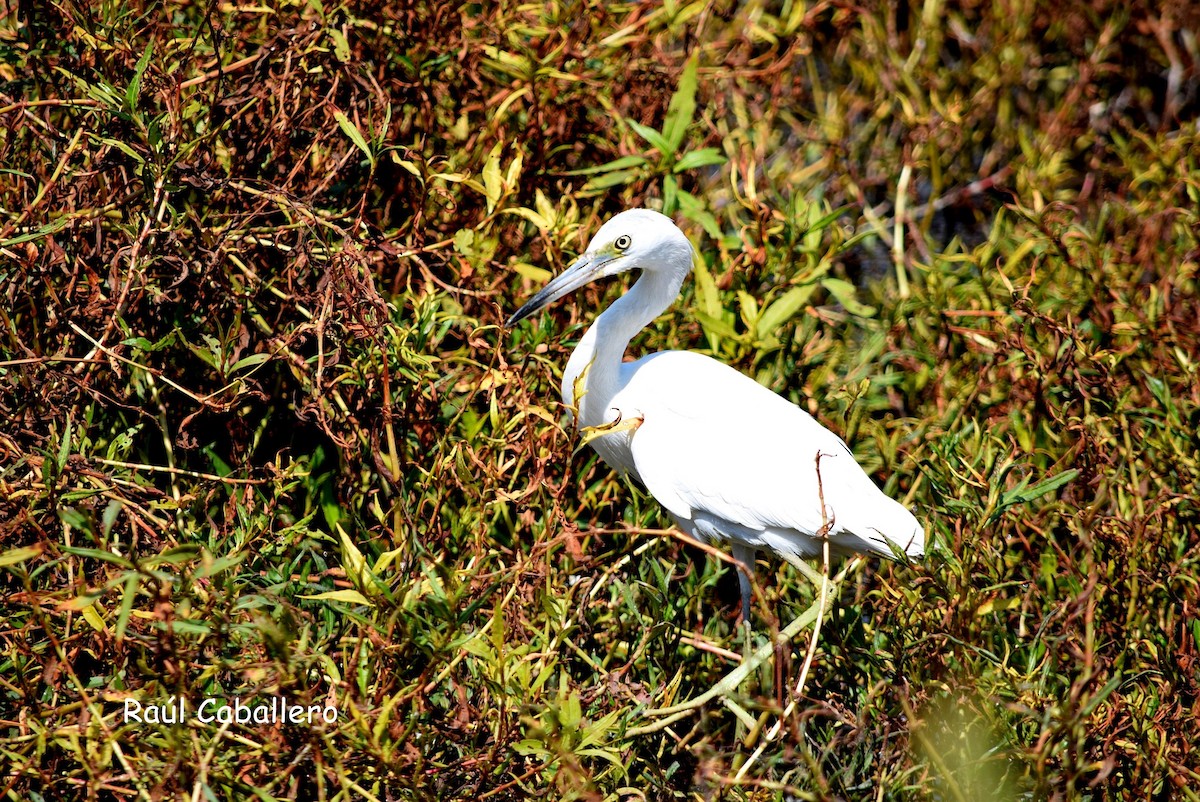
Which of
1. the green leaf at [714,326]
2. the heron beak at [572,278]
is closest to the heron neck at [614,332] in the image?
the heron beak at [572,278]

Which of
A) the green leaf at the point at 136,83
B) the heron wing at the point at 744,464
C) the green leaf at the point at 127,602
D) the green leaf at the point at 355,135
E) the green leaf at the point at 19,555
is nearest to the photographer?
the green leaf at the point at 127,602

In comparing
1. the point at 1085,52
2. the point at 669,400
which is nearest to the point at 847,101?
the point at 1085,52

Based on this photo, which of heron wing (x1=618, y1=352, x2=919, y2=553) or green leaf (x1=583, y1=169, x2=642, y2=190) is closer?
heron wing (x1=618, y1=352, x2=919, y2=553)

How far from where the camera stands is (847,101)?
4.66m

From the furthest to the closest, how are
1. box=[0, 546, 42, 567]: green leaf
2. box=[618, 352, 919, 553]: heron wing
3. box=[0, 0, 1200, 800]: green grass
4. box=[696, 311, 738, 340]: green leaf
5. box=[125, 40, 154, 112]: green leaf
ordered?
box=[696, 311, 738, 340]: green leaf, box=[618, 352, 919, 553]: heron wing, box=[125, 40, 154, 112]: green leaf, box=[0, 0, 1200, 800]: green grass, box=[0, 546, 42, 567]: green leaf

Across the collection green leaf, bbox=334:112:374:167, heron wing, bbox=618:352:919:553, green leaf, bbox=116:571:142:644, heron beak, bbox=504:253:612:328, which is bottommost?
heron wing, bbox=618:352:919:553

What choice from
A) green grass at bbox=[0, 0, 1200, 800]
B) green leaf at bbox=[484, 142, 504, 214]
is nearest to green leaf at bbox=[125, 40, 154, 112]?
green grass at bbox=[0, 0, 1200, 800]

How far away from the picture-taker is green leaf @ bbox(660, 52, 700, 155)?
311 cm

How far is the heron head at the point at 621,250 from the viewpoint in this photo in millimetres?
2631

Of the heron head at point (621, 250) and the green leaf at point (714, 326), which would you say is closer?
the heron head at point (621, 250)

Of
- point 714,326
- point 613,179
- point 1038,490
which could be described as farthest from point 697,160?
point 1038,490

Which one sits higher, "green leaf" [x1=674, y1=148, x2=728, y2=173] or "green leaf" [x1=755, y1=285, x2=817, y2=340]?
"green leaf" [x1=674, y1=148, x2=728, y2=173]

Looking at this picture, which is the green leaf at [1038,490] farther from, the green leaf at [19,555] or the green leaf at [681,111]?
the green leaf at [19,555]

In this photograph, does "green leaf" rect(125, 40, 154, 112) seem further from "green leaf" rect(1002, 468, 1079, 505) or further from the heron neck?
"green leaf" rect(1002, 468, 1079, 505)
